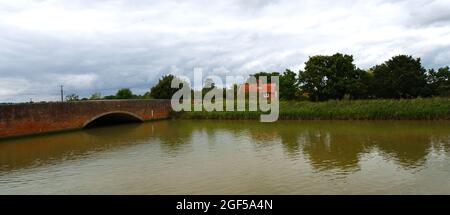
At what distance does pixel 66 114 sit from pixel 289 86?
2113cm

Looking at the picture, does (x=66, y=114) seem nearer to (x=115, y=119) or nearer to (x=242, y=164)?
(x=115, y=119)

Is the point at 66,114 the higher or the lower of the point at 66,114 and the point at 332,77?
the lower

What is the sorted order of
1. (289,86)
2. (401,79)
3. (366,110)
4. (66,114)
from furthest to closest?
(289,86) < (401,79) < (366,110) < (66,114)

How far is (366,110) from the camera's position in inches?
1148

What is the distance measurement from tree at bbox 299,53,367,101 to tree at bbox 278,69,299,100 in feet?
6.31

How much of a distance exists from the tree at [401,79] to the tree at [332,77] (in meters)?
1.79

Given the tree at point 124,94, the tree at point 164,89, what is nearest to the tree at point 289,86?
the tree at point 164,89

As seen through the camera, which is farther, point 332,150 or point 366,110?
point 366,110

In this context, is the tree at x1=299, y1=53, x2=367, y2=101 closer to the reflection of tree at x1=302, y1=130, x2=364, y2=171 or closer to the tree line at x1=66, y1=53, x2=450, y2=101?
the tree line at x1=66, y1=53, x2=450, y2=101

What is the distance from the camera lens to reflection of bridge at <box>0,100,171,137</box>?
24.5 meters

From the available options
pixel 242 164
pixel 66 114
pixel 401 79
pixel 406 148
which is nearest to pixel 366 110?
pixel 401 79

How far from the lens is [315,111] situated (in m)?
31.3
